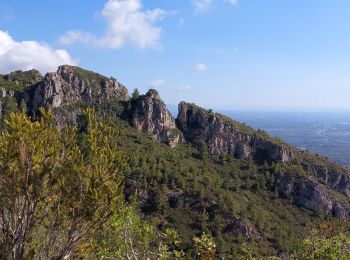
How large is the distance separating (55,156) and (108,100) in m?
150

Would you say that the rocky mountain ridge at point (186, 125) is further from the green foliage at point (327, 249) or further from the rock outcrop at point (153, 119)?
the green foliage at point (327, 249)

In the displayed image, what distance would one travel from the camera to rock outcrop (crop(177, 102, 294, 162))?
16475 centimetres

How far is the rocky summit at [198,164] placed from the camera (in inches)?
4833

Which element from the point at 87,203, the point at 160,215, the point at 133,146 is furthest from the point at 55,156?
the point at 133,146

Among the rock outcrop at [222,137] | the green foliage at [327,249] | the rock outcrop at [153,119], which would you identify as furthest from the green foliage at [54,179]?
the rock outcrop at [222,137]

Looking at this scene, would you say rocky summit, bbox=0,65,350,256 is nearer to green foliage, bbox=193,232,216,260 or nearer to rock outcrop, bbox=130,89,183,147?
rock outcrop, bbox=130,89,183,147

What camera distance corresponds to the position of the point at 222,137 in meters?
166

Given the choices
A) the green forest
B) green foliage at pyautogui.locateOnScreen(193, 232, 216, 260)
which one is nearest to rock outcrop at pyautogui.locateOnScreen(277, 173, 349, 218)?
the green forest

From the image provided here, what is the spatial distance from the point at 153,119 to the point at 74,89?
106 ft

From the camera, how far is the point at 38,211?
52.1 ft

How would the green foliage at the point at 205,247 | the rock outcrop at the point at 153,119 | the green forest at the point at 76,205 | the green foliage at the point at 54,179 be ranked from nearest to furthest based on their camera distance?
the green foliage at the point at 54,179 → the green forest at the point at 76,205 → the green foliage at the point at 205,247 → the rock outcrop at the point at 153,119

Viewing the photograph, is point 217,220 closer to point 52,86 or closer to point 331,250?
point 52,86

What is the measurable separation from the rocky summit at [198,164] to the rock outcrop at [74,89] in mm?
380

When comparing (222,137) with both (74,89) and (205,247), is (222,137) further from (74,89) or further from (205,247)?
(205,247)
